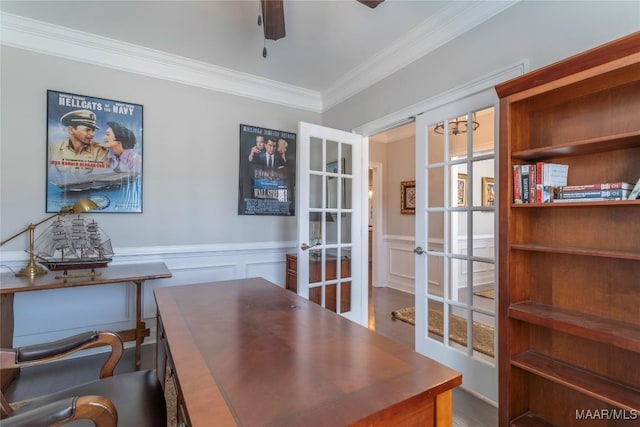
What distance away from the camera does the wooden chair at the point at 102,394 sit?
78cm

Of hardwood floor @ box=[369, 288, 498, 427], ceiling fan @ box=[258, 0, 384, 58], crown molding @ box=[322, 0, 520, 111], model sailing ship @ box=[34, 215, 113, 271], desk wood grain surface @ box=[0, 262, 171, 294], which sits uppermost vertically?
crown molding @ box=[322, 0, 520, 111]

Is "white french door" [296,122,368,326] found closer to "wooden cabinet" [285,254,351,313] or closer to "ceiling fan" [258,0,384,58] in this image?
"wooden cabinet" [285,254,351,313]

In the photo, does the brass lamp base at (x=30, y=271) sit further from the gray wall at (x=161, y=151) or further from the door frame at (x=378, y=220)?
the door frame at (x=378, y=220)

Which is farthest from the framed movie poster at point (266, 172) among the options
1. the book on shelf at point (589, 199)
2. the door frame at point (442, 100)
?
the book on shelf at point (589, 199)

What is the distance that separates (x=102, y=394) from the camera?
1.12 metres

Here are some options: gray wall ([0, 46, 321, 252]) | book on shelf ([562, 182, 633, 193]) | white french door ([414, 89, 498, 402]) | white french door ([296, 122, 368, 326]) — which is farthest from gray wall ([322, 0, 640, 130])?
gray wall ([0, 46, 321, 252])

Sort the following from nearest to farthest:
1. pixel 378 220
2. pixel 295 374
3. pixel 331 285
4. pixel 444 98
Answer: pixel 295 374 < pixel 444 98 < pixel 331 285 < pixel 378 220

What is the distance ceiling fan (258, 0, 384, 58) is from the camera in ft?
5.45

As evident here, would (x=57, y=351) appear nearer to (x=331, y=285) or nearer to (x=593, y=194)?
(x=331, y=285)

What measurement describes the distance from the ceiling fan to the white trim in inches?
34.9

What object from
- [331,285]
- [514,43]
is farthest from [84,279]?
[514,43]

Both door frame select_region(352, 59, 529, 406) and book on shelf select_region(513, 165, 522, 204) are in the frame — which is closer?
book on shelf select_region(513, 165, 522, 204)

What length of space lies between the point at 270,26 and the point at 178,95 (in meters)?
1.53

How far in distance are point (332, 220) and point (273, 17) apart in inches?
72.2
